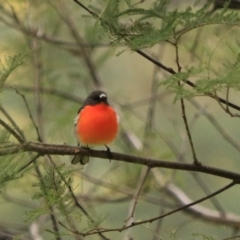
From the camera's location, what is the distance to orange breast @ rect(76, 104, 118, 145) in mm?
1794

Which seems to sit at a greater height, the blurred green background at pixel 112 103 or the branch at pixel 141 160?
the blurred green background at pixel 112 103

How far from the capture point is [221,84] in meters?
0.96

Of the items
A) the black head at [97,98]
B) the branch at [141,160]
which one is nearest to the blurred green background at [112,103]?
the black head at [97,98]

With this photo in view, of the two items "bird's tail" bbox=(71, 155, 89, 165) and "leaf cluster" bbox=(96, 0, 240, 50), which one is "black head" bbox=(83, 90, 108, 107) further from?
"leaf cluster" bbox=(96, 0, 240, 50)

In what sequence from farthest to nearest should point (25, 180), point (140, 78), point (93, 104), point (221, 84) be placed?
point (140, 78), point (25, 180), point (93, 104), point (221, 84)

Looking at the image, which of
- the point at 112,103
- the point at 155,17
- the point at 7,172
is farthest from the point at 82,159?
the point at 112,103

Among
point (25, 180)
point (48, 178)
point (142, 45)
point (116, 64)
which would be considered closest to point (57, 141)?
point (25, 180)

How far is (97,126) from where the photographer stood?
5.93 feet

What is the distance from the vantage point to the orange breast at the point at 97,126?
179 centimetres

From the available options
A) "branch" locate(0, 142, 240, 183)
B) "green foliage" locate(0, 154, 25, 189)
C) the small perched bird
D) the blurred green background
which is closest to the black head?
the small perched bird

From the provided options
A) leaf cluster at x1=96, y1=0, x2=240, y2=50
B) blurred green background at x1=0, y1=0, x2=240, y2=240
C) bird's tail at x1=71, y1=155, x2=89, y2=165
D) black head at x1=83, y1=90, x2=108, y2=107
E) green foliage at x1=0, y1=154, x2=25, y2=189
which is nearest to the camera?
leaf cluster at x1=96, y1=0, x2=240, y2=50

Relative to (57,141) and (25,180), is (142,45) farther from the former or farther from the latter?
(57,141)

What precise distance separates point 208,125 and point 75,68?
0.82 m

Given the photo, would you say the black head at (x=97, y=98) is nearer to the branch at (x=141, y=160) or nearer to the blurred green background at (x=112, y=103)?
the blurred green background at (x=112, y=103)
